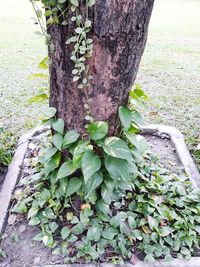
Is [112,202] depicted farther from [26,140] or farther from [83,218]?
[26,140]

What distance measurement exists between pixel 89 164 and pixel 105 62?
0.49 metres

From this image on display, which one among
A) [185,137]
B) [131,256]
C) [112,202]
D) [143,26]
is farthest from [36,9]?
[185,137]

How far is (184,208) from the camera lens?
1.66 meters

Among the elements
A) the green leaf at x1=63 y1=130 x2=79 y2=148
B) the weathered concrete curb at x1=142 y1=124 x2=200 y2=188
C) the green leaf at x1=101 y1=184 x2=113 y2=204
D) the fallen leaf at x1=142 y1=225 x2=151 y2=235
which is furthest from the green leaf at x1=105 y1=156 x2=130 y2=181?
the weathered concrete curb at x1=142 y1=124 x2=200 y2=188

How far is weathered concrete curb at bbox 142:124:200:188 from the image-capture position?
195cm

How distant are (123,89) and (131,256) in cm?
83

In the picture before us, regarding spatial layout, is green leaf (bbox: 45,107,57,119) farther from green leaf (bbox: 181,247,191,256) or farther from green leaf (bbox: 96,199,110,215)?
green leaf (bbox: 181,247,191,256)

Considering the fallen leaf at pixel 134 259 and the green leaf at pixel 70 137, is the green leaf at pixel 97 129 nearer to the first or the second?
the green leaf at pixel 70 137

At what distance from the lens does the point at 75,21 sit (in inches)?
48.8

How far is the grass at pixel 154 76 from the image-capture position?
2766 millimetres

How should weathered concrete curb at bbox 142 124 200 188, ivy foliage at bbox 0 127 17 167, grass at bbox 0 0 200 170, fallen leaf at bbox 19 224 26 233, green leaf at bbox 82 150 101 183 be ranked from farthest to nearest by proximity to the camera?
grass at bbox 0 0 200 170
ivy foliage at bbox 0 127 17 167
weathered concrete curb at bbox 142 124 200 188
fallen leaf at bbox 19 224 26 233
green leaf at bbox 82 150 101 183

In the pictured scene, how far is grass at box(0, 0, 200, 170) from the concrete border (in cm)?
16

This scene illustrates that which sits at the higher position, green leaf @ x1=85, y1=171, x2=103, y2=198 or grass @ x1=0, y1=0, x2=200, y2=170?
green leaf @ x1=85, y1=171, x2=103, y2=198

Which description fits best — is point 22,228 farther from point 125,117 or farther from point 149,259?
point 125,117
